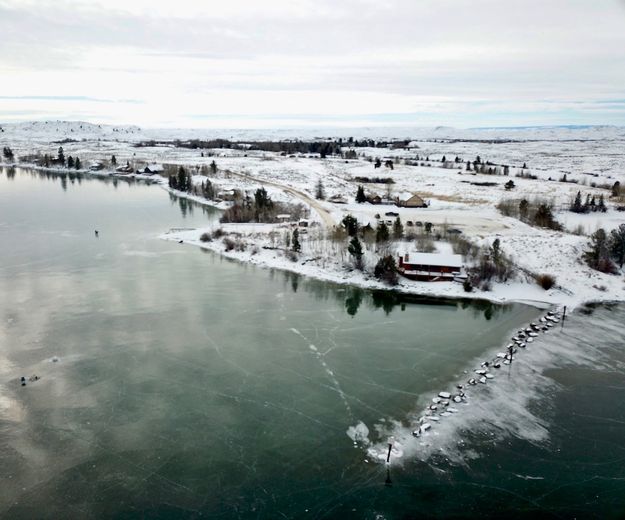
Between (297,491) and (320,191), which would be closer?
(297,491)

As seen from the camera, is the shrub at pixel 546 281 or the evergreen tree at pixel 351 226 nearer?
the shrub at pixel 546 281

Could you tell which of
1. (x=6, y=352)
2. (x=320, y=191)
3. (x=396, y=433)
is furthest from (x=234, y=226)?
(x=396, y=433)

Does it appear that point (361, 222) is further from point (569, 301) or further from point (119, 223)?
point (119, 223)

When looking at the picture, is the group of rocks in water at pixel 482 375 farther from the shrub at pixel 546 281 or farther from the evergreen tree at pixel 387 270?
the evergreen tree at pixel 387 270

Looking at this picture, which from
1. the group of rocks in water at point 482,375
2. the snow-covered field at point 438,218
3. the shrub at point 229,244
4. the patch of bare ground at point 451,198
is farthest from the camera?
the patch of bare ground at point 451,198

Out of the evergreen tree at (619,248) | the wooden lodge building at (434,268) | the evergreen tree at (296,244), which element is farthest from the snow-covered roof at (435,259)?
the evergreen tree at (619,248)

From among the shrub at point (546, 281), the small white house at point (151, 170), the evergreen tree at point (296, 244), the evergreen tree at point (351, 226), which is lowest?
the shrub at point (546, 281)

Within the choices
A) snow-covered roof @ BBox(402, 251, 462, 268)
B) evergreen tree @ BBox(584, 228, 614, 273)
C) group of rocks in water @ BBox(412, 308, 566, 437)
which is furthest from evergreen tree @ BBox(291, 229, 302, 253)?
evergreen tree @ BBox(584, 228, 614, 273)
